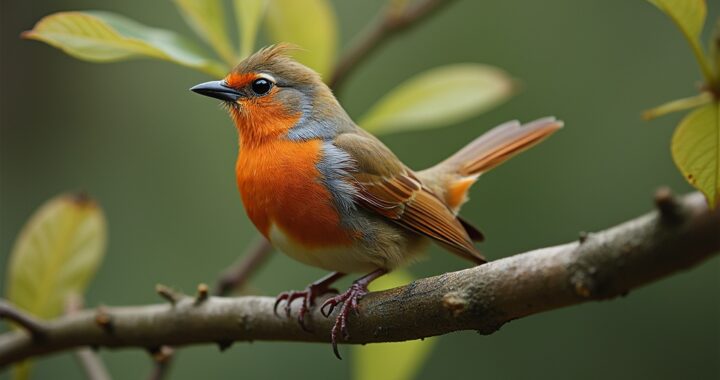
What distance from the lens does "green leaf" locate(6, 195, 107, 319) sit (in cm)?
377

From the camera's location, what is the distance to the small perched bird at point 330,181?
3.32 m

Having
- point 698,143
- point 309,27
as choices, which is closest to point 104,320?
point 309,27

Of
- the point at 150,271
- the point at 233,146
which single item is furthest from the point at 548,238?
the point at 150,271

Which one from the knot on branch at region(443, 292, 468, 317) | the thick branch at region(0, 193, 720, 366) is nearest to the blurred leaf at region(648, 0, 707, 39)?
the thick branch at region(0, 193, 720, 366)

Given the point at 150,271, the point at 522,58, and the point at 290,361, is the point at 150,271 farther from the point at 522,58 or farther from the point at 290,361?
the point at 522,58

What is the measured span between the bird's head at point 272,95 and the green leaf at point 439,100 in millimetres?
297

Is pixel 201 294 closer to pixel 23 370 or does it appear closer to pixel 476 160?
pixel 23 370

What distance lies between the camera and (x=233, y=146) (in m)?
6.97

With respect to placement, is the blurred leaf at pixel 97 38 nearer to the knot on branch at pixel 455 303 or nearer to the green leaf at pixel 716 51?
the knot on branch at pixel 455 303

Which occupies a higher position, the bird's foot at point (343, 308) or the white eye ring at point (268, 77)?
the white eye ring at point (268, 77)

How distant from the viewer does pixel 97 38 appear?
2764mm

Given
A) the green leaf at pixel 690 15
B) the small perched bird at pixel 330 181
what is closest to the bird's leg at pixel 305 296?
the small perched bird at pixel 330 181

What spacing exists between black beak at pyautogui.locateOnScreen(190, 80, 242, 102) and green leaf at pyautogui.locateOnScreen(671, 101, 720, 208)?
7.27 feet

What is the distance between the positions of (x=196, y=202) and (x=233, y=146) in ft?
1.86
